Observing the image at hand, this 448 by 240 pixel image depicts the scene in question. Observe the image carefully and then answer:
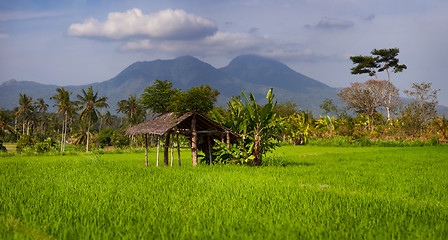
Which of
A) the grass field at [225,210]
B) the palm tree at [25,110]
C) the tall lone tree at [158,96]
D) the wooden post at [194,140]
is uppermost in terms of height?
the palm tree at [25,110]

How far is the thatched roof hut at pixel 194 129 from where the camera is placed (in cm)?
1337

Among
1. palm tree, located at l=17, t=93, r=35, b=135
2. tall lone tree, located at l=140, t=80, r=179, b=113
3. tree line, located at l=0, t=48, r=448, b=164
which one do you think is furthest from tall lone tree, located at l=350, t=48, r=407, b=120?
palm tree, located at l=17, t=93, r=35, b=135

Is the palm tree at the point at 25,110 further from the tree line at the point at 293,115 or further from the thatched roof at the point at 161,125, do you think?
the thatched roof at the point at 161,125

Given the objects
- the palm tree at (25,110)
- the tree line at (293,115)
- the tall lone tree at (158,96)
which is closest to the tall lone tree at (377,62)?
the tree line at (293,115)

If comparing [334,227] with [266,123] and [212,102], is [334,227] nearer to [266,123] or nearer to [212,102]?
[266,123]

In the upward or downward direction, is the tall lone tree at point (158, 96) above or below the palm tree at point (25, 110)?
below

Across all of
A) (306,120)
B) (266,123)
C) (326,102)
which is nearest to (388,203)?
(266,123)

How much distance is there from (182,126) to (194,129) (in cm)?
136

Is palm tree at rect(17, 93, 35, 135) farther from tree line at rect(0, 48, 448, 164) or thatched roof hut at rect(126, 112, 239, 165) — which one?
thatched roof hut at rect(126, 112, 239, 165)

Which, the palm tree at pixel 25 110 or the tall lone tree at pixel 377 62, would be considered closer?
the tall lone tree at pixel 377 62

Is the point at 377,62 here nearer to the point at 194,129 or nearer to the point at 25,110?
the point at 194,129

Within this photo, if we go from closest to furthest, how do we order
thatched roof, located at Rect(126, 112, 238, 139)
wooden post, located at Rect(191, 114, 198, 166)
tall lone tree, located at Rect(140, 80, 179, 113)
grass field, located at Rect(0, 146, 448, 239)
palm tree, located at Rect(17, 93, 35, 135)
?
grass field, located at Rect(0, 146, 448, 239), thatched roof, located at Rect(126, 112, 238, 139), wooden post, located at Rect(191, 114, 198, 166), tall lone tree, located at Rect(140, 80, 179, 113), palm tree, located at Rect(17, 93, 35, 135)

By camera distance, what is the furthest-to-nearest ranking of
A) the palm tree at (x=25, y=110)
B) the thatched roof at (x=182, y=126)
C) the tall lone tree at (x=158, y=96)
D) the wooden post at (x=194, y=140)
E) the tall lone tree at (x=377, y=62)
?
the palm tree at (x=25, y=110), the tall lone tree at (x=377, y=62), the tall lone tree at (x=158, y=96), the wooden post at (x=194, y=140), the thatched roof at (x=182, y=126)

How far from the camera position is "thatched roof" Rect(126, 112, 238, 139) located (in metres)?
13.1
